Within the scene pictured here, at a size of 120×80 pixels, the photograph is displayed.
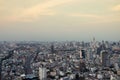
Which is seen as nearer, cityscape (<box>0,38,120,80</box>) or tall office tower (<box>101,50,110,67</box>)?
cityscape (<box>0,38,120,80</box>)

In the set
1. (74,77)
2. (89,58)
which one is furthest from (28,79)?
(89,58)

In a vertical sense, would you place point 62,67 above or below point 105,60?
below

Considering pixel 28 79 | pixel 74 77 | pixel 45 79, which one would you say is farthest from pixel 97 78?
pixel 28 79

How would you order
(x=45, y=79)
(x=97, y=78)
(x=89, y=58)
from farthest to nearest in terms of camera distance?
(x=89, y=58) → (x=97, y=78) → (x=45, y=79)

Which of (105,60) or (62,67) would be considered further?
(105,60)

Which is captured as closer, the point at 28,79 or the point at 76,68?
the point at 28,79

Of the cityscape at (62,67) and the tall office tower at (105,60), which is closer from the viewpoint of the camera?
the cityscape at (62,67)

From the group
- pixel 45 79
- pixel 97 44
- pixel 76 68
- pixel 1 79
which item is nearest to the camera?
pixel 1 79

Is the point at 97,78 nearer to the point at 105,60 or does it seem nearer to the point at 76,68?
the point at 76,68

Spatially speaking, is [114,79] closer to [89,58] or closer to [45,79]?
[45,79]
